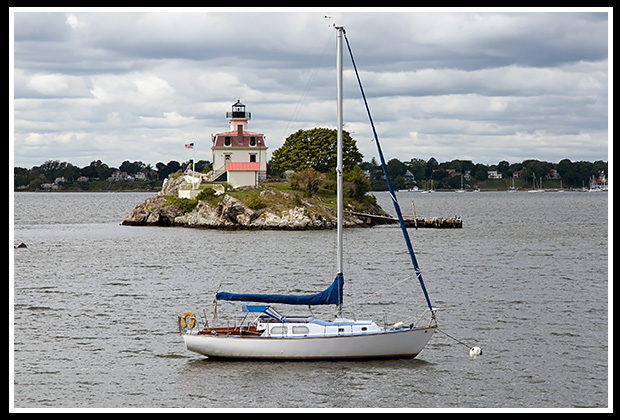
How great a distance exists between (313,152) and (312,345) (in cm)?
8307

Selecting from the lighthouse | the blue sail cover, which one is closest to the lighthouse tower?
the lighthouse

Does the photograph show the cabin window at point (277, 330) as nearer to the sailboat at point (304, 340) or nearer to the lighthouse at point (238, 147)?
the sailboat at point (304, 340)

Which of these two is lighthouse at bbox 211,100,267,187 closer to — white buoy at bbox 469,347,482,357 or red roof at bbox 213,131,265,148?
red roof at bbox 213,131,265,148

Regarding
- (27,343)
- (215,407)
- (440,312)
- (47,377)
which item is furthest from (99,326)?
(440,312)

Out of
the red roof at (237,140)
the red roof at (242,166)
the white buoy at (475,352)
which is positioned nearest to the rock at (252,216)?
the red roof at (242,166)

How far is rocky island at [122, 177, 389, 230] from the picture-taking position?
92.2 meters

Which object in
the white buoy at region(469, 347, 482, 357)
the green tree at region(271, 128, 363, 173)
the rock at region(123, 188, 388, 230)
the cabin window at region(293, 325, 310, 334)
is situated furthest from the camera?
the green tree at region(271, 128, 363, 173)

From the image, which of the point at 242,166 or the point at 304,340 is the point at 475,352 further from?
the point at 242,166

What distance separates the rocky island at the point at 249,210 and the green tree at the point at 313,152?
7525 mm

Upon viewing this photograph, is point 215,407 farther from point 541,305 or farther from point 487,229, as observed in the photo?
point 487,229

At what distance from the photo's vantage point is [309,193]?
98.9m

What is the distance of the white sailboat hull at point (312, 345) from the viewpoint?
29.3m

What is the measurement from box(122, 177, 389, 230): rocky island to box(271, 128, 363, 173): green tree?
752 cm

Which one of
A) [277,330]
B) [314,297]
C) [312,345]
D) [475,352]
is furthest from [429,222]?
[312,345]
